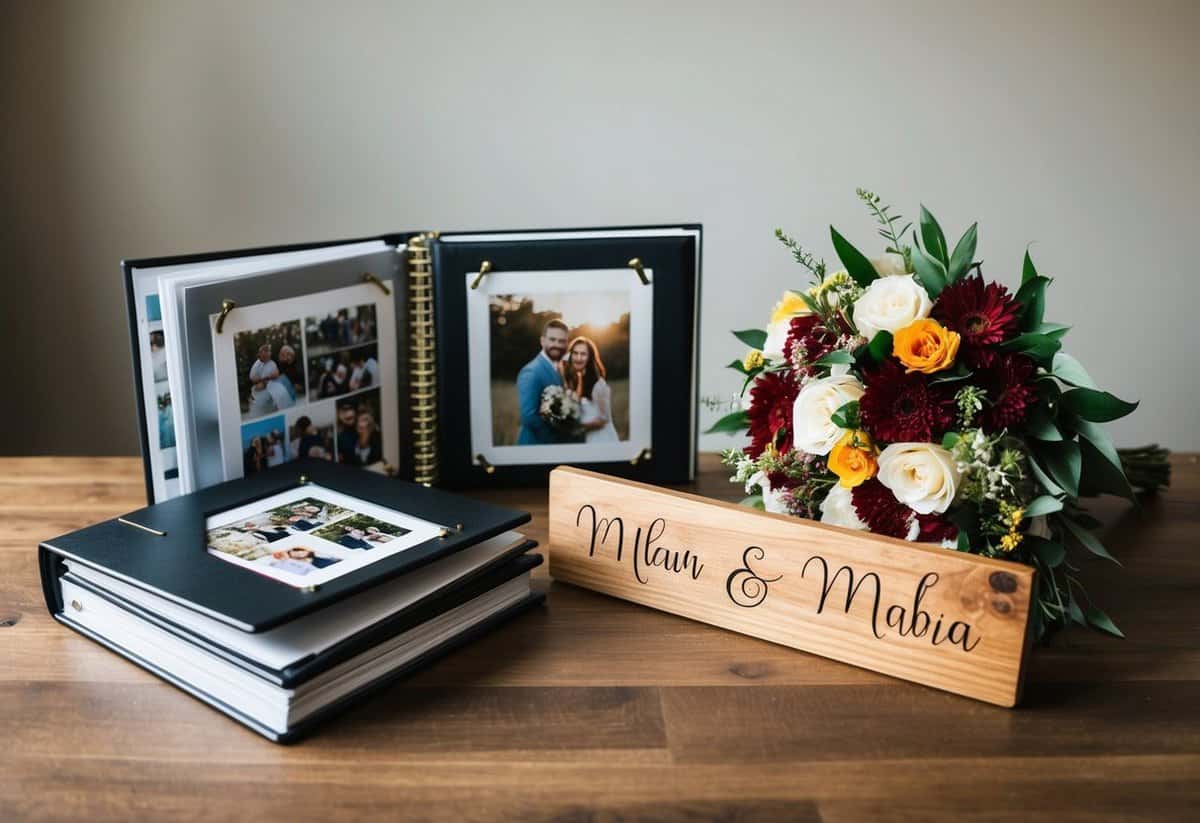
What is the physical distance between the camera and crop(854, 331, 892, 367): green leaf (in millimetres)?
910

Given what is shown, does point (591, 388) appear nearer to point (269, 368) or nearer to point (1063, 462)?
point (269, 368)

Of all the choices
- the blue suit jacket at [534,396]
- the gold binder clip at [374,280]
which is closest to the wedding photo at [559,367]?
the blue suit jacket at [534,396]

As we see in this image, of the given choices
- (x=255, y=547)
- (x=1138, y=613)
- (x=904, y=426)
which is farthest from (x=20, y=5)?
(x=1138, y=613)

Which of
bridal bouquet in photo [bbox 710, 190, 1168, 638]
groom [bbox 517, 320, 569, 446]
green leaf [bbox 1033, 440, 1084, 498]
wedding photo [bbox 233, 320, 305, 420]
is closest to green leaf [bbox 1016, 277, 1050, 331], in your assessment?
bridal bouquet in photo [bbox 710, 190, 1168, 638]

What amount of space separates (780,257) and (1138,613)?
0.93 m

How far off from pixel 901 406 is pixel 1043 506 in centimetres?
14

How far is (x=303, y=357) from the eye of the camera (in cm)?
111

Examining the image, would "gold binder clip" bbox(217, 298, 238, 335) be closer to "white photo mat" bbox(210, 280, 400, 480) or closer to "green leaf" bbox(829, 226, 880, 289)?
"white photo mat" bbox(210, 280, 400, 480)

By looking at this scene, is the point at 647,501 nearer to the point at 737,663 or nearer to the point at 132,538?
the point at 737,663

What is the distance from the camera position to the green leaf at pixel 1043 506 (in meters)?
0.84

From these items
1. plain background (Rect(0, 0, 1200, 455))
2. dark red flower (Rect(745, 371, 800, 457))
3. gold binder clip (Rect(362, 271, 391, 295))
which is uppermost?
plain background (Rect(0, 0, 1200, 455))

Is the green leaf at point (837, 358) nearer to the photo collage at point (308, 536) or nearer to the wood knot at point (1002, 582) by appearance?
the wood knot at point (1002, 582)

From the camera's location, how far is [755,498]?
106 cm

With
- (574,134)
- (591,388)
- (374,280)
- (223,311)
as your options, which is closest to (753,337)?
(591,388)
